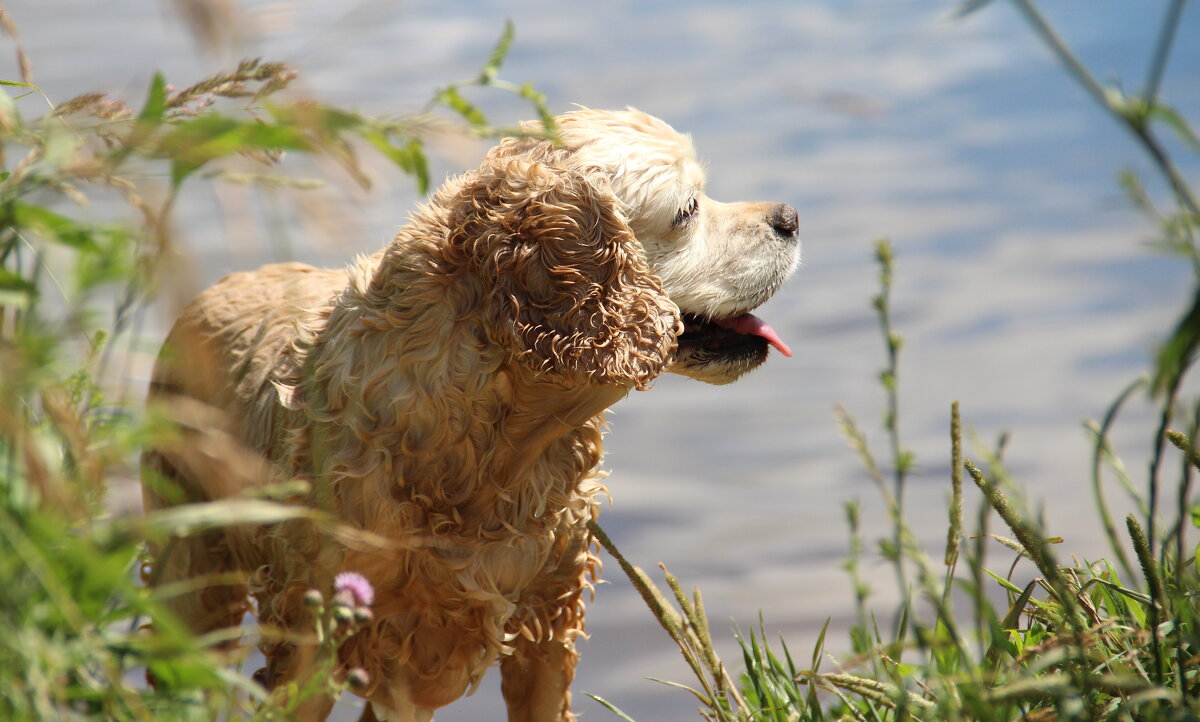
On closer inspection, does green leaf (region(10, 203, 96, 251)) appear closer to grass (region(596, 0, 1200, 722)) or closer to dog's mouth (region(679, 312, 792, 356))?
grass (region(596, 0, 1200, 722))

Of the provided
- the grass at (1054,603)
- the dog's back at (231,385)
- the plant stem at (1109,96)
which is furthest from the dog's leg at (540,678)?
the plant stem at (1109,96)

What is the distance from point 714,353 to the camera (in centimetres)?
325

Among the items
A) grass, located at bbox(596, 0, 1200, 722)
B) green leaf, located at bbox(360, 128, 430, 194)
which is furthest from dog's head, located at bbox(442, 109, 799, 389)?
green leaf, located at bbox(360, 128, 430, 194)

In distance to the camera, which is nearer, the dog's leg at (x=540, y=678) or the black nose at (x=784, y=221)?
the dog's leg at (x=540, y=678)

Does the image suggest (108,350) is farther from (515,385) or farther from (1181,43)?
(1181,43)

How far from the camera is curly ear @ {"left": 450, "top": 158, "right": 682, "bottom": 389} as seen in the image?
272 cm

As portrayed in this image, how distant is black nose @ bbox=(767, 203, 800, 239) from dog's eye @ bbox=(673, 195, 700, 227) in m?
0.26

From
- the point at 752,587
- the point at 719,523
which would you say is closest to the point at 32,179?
the point at 752,587

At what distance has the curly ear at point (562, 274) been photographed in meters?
2.72

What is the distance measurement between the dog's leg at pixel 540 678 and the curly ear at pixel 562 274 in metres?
0.80

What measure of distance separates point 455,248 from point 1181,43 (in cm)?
808

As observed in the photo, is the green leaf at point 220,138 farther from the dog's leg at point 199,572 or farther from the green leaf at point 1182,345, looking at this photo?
the dog's leg at point 199,572

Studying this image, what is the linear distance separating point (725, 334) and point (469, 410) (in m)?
0.92

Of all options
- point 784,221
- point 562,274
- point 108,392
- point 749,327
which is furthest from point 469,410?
point 108,392
